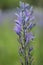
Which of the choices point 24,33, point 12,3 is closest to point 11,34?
point 12,3

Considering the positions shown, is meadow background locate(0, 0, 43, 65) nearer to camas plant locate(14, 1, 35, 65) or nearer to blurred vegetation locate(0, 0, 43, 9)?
blurred vegetation locate(0, 0, 43, 9)

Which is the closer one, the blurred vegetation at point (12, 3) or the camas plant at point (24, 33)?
the camas plant at point (24, 33)

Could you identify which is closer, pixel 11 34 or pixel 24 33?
pixel 24 33

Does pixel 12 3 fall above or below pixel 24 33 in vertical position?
above

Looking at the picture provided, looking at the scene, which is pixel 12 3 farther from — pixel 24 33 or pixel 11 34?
pixel 24 33

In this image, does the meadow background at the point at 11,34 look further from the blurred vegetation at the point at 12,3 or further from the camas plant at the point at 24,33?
the camas plant at the point at 24,33

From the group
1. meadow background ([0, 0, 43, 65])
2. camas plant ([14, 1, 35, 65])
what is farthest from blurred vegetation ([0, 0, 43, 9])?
camas plant ([14, 1, 35, 65])

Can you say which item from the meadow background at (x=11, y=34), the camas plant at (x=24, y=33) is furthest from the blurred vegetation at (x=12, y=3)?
the camas plant at (x=24, y=33)

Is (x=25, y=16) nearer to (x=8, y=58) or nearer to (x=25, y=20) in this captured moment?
(x=25, y=20)

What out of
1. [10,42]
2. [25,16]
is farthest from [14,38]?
[25,16]
